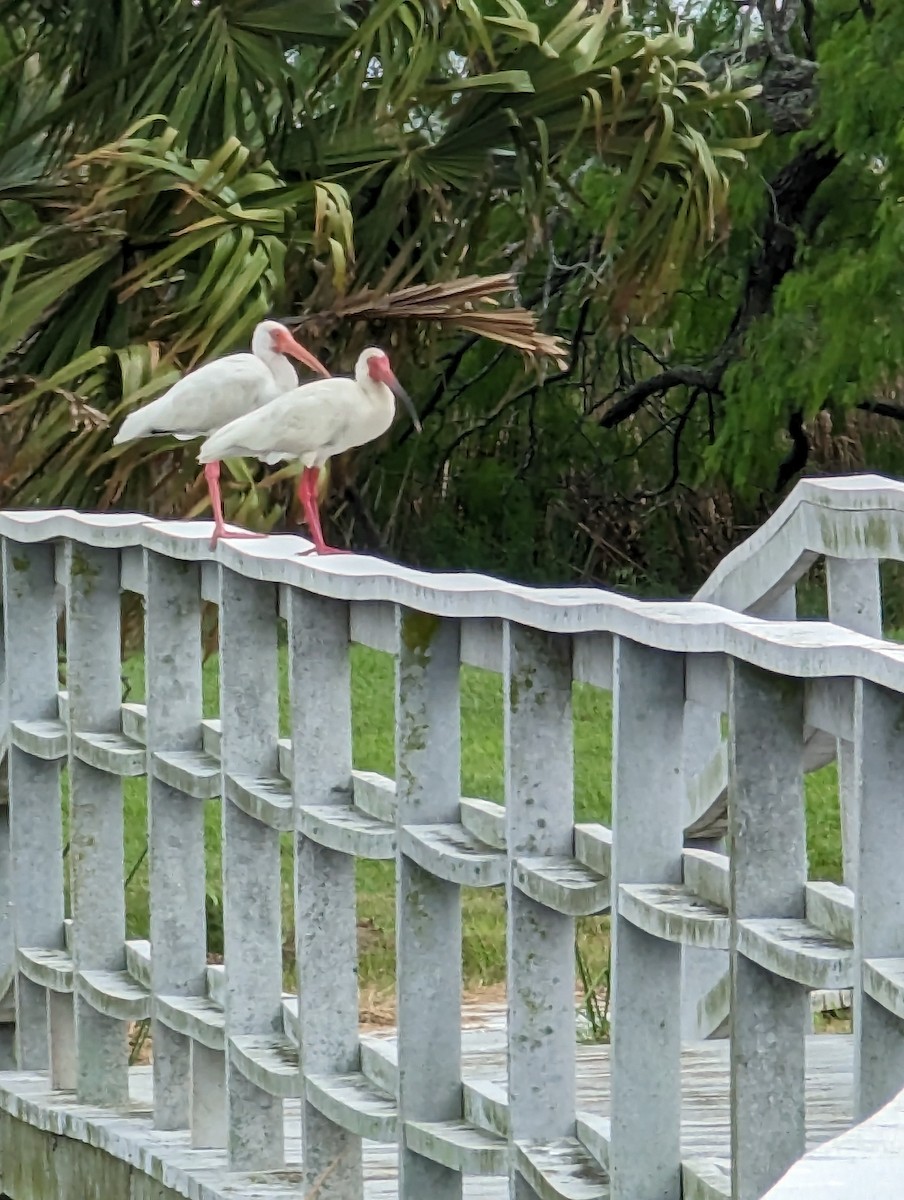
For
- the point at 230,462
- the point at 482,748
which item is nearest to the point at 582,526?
the point at 482,748

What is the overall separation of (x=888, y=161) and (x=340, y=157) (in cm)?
679

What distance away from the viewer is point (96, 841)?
14.8 ft

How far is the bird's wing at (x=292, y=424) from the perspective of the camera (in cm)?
499

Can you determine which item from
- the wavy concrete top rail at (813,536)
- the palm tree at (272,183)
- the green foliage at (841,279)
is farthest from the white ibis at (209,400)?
the green foliage at (841,279)

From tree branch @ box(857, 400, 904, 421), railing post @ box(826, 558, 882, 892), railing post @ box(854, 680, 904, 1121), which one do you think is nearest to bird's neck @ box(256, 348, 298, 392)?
railing post @ box(826, 558, 882, 892)

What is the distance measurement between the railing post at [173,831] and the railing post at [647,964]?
1.53 metres

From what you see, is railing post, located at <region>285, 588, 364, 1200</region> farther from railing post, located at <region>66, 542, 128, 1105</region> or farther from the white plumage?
the white plumage

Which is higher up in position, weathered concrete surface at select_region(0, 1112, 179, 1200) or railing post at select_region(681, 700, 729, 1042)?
railing post at select_region(681, 700, 729, 1042)

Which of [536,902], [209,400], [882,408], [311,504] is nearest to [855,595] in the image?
[536,902]

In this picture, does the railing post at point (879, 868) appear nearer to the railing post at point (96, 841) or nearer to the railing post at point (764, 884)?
the railing post at point (764, 884)

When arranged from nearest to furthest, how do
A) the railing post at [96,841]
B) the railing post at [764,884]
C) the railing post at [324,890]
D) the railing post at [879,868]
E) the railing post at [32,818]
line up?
the railing post at [879,868]
the railing post at [764,884]
the railing post at [324,890]
the railing post at [96,841]
the railing post at [32,818]

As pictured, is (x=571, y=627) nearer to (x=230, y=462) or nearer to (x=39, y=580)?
(x=39, y=580)

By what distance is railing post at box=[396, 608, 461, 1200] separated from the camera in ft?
11.0

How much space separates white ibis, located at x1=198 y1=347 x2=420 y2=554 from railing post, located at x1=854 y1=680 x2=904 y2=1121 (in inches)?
107
